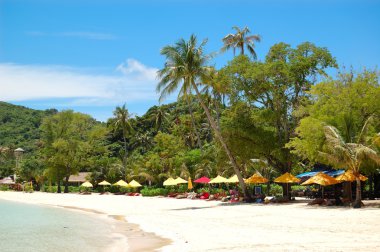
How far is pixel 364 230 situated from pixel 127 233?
357 inches

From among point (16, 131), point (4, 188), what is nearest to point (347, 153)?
point (4, 188)

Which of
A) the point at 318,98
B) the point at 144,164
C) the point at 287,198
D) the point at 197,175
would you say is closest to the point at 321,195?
the point at 287,198

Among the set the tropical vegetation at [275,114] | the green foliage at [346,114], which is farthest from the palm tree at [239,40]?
the green foliage at [346,114]

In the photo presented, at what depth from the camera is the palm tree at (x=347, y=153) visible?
21.3 meters

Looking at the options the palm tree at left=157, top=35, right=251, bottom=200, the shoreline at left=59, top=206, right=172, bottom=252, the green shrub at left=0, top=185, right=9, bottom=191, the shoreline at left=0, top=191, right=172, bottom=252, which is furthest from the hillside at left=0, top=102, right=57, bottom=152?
the shoreline at left=0, top=191, right=172, bottom=252

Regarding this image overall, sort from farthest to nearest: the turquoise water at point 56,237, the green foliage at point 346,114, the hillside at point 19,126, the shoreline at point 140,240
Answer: the hillside at point 19,126
the green foliage at point 346,114
the turquoise water at point 56,237
the shoreline at point 140,240

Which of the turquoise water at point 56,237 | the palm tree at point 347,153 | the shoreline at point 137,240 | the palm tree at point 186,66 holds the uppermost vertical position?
the palm tree at point 186,66

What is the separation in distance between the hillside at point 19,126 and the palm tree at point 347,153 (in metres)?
86.8

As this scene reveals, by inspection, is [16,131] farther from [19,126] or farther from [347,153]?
[347,153]

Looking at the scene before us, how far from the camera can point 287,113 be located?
30781 millimetres

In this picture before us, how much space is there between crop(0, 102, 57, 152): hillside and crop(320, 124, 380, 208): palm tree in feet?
285

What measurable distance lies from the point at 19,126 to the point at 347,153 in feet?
348

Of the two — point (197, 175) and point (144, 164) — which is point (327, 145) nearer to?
point (197, 175)

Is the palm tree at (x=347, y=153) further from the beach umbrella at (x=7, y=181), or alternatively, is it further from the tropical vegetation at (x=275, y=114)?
the beach umbrella at (x=7, y=181)
